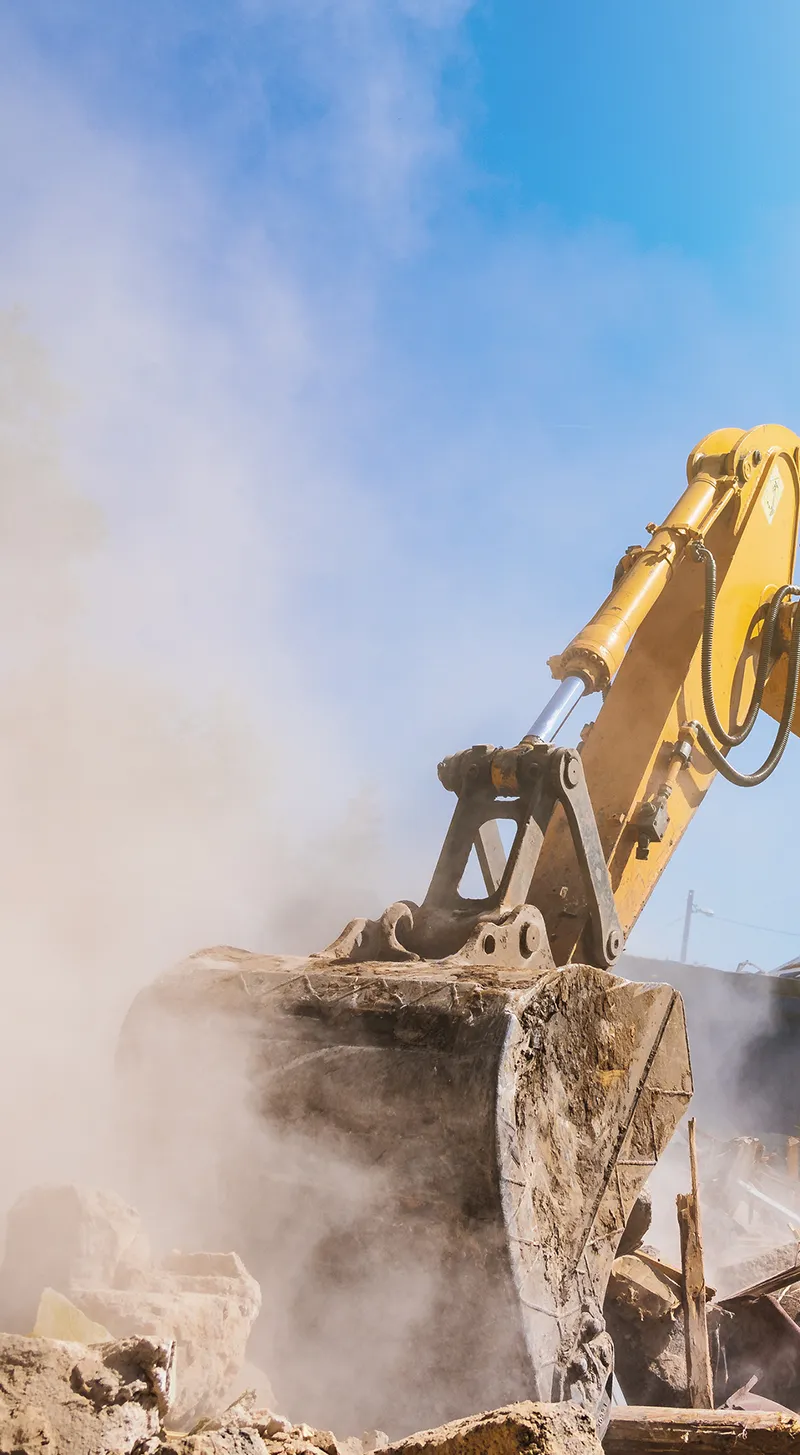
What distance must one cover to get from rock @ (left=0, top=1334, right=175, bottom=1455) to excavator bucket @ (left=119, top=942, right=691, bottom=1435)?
836 millimetres

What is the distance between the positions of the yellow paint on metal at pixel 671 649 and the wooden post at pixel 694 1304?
90 centimetres

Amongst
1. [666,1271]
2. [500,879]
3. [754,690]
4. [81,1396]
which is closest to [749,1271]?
[666,1271]

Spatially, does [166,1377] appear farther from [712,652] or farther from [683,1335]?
[712,652]

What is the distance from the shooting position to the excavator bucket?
2.21 meters

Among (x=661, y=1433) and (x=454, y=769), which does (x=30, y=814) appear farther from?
(x=661, y=1433)

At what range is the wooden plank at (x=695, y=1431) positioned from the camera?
2.36 meters

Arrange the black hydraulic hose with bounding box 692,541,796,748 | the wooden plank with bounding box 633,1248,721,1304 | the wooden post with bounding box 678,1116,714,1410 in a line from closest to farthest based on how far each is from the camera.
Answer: the wooden post with bounding box 678,1116,714,1410
the wooden plank with bounding box 633,1248,721,1304
the black hydraulic hose with bounding box 692,541,796,748

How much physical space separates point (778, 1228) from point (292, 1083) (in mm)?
6812

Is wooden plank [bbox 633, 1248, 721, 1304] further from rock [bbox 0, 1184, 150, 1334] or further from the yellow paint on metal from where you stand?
rock [bbox 0, 1184, 150, 1334]

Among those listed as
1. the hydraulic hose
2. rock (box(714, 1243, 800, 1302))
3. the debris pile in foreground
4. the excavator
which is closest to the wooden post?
the debris pile in foreground

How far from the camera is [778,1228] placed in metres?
7.94

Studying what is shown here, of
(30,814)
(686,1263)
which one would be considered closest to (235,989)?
(686,1263)

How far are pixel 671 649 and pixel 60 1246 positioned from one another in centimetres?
296

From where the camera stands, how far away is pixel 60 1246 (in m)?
1.94
